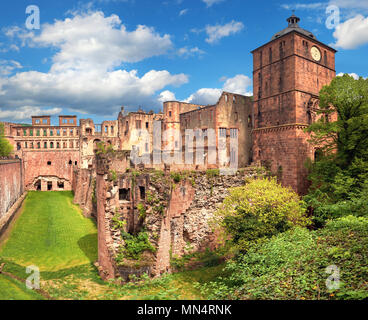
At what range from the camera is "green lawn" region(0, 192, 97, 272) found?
A: 706 inches

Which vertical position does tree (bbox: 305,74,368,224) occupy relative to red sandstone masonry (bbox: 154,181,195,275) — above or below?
above

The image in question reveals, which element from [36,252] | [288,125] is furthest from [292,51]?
[36,252]

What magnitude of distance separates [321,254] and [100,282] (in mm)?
12628

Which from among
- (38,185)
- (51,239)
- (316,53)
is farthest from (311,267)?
(38,185)

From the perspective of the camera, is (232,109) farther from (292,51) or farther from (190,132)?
(292,51)

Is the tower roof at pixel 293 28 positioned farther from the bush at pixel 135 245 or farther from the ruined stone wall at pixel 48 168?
the ruined stone wall at pixel 48 168

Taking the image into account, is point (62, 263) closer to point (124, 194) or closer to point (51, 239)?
Result: point (51, 239)

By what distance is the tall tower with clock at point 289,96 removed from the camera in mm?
24016

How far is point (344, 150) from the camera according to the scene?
64.2 feet

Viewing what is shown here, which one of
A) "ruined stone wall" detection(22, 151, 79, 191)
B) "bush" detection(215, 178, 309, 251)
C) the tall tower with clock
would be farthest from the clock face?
"ruined stone wall" detection(22, 151, 79, 191)

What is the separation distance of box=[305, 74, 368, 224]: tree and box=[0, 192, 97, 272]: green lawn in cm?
1823

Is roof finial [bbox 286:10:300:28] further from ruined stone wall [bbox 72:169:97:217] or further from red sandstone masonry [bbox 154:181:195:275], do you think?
ruined stone wall [bbox 72:169:97:217]

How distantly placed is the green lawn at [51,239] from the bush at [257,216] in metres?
10.7

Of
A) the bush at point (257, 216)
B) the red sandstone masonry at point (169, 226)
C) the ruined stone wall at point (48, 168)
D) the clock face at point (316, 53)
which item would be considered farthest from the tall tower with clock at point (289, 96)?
the ruined stone wall at point (48, 168)
